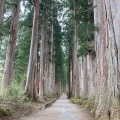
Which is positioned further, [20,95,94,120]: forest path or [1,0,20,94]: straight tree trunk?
[1,0,20,94]: straight tree trunk

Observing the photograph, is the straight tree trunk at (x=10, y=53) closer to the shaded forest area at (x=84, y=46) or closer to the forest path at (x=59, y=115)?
the shaded forest area at (x=84, y=46)

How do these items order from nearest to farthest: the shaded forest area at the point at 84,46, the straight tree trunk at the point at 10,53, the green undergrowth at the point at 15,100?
the shaded forest area at the point at 84,46 → the green undergrowth at the point at 15,100 → the straight tree trunk at the point at 10,53

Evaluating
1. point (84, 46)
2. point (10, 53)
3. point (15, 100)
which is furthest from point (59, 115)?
point (10, 53)

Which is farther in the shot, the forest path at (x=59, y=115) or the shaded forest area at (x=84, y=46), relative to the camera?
the forest path at (x=59, y=115)

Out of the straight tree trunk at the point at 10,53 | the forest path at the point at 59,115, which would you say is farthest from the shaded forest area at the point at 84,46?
the forest path at the point at 59,115

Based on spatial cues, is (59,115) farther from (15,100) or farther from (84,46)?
(84,46)

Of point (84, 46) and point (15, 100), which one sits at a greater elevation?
point (84, 46)

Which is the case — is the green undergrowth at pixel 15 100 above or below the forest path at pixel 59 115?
above

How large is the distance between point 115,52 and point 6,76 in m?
8.42

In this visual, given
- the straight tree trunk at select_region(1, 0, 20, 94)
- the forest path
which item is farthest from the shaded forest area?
the forest path

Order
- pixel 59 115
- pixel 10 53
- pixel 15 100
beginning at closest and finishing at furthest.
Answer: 1. pixel 59 115
2. pixel 15 100
3. pixel 10 53

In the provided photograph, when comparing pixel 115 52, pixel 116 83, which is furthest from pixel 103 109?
pixel 115 52

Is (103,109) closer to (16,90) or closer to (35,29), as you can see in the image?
(16,90)

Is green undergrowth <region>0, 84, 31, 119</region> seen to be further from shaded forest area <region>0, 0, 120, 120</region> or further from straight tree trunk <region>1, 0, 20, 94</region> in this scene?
straight tree trunk <region>1, 0, 20, 94</region>
